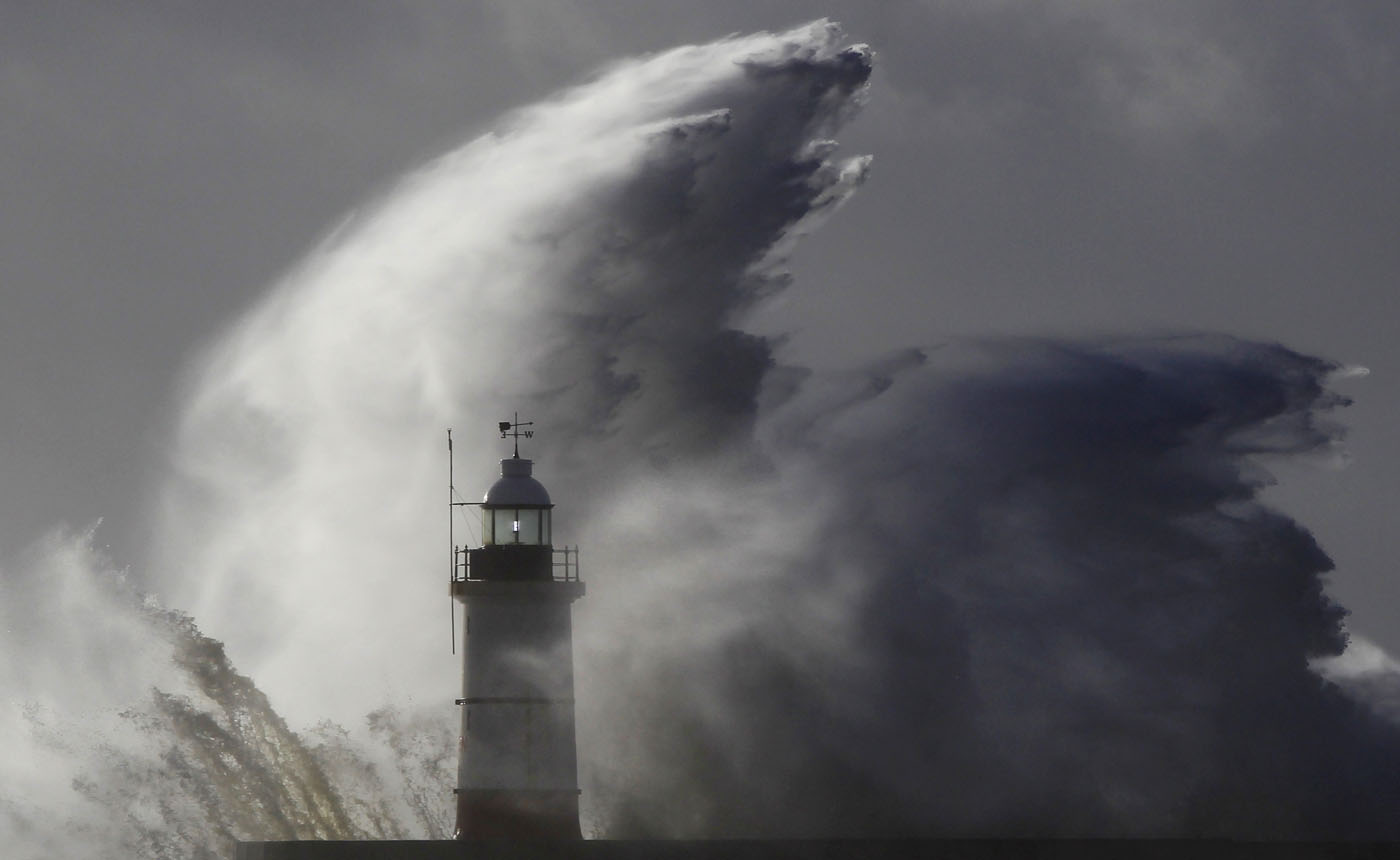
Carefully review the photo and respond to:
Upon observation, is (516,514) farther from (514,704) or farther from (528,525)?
(514,704)

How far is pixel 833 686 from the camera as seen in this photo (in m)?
47.8

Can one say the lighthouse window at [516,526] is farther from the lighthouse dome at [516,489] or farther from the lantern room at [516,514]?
the lighthouse dome at [516,489]

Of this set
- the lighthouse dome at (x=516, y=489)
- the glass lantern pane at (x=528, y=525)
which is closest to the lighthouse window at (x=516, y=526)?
the glass lantern pane at (x=528, y=525)

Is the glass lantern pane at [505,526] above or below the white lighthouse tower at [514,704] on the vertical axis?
above

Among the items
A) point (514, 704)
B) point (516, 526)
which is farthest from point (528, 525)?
point (514, 704)

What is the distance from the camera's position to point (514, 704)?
3969 centimetres

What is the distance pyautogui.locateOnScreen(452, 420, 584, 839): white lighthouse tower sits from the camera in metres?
39.6

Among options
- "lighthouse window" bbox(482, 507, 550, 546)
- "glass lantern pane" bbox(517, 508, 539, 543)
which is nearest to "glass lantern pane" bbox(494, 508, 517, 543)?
"lighthouse window" bbox(482, 507, 550, 546)

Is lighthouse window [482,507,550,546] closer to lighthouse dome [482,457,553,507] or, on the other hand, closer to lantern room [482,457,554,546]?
lantern room [482,457,554,546]

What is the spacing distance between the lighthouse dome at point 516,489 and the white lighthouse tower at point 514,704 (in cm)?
103

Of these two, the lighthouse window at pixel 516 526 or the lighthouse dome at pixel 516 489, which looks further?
the lighthouse dome at pixel 516 489

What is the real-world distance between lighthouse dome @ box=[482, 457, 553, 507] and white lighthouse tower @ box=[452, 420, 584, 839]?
3.38 feet

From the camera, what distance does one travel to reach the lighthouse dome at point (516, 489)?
40.7 meters

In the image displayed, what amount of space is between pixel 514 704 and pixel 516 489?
4.01 metres
